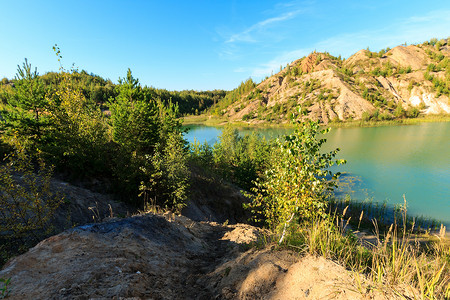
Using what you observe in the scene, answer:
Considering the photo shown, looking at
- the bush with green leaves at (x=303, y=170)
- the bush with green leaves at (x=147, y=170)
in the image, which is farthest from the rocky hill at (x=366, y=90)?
the bush with green leaves at (x=303, y=170)

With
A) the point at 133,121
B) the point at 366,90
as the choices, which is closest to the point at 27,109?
the point at 133,121

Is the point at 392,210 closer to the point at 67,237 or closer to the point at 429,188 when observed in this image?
the point at 429,188

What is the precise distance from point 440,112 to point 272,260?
153 meters

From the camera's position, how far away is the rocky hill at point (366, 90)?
362ft

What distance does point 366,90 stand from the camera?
12206 cm

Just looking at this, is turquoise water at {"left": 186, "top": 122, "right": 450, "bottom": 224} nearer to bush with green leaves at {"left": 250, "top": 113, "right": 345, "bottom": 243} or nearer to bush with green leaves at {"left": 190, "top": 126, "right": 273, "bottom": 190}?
bush with green leaves at {"left": 190, "top": 126, "right": 273, "bottom": 190}

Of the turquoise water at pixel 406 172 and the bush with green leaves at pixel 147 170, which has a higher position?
the bush with green leaves at pixel 147 170

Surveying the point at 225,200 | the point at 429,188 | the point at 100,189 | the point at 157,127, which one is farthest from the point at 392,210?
the point at 100,189

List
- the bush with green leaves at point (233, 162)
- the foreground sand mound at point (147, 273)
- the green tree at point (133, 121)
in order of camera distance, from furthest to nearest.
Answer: the bush with green leaves at point (233, 162), the green tree at point (133, 121), the foreground sand mound at point (147, 273)

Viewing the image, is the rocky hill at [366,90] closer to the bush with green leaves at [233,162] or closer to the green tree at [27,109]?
the bush with green leaves at [233,162]

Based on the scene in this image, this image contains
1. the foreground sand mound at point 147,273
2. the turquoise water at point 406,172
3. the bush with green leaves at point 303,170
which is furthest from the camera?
the turquoise water at point 406,172

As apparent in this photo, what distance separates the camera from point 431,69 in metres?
126

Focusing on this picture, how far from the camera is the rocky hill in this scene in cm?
11038

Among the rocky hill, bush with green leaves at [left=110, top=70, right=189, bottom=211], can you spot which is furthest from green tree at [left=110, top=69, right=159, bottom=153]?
the rocky hill
